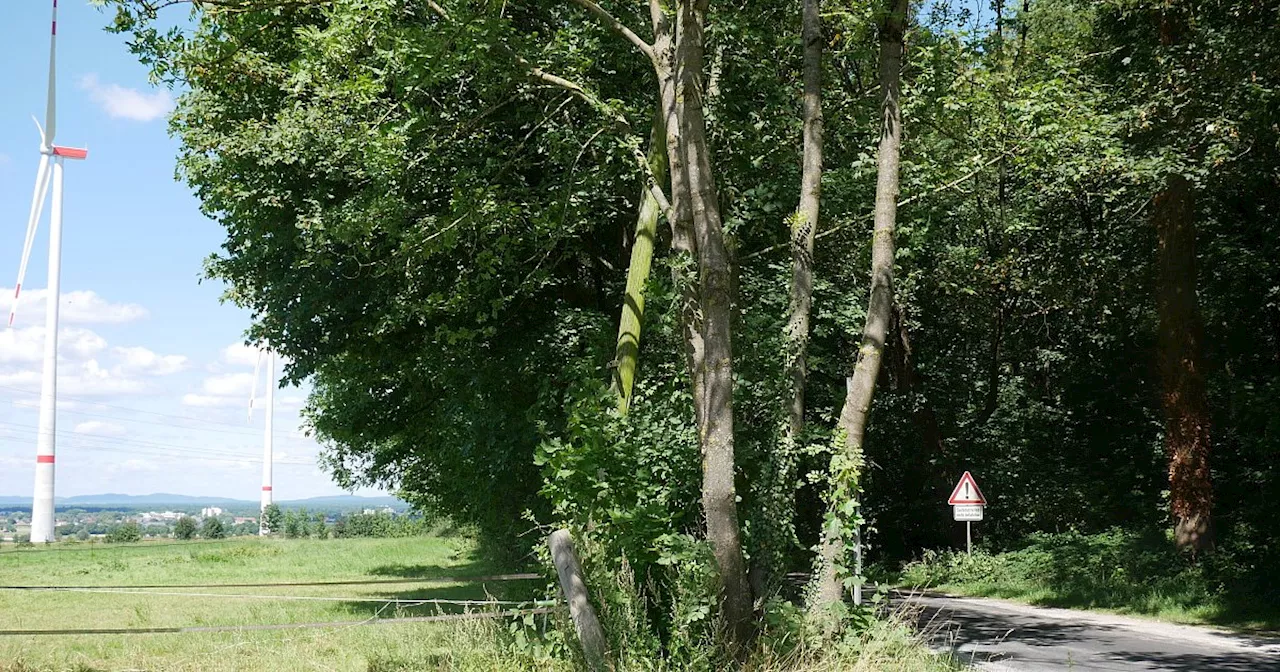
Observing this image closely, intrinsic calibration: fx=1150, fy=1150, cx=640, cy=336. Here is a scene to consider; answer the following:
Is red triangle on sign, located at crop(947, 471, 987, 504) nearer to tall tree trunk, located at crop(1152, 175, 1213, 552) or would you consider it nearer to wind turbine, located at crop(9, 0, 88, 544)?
tall tree trunk, located at crop(1152, 175, 1213, 552)

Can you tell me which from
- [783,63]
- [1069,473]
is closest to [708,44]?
[783,63]

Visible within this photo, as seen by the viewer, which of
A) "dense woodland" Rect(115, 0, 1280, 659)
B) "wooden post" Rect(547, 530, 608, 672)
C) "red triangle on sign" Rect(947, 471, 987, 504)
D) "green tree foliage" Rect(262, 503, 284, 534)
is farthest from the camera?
"green tree foliage" Rect(262, 503, 284, 534)

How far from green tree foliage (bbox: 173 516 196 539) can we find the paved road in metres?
62.3

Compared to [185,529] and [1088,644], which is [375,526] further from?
[1088,644]

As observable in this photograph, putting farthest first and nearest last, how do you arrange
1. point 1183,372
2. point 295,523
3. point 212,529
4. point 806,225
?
point 295,523 < point 212,529 < point 1183,372 < point 806,225

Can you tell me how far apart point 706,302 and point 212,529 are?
72.5 meters

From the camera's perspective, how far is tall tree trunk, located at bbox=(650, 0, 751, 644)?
900cm

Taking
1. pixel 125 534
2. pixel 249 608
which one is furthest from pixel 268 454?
pixel 249 608

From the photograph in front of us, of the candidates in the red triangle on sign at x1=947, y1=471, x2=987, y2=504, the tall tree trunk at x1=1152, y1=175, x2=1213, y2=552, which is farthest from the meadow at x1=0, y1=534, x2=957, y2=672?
the tall tree trunk at x1=1152, y1=175, x2=1213, y2=552

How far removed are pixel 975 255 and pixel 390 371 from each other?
473 inches

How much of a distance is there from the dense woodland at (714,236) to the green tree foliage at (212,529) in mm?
52387

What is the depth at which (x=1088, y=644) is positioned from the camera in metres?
15.0

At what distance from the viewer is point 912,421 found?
1177 inches

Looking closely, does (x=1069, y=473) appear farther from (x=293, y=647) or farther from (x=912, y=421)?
(x=293, y=647)
